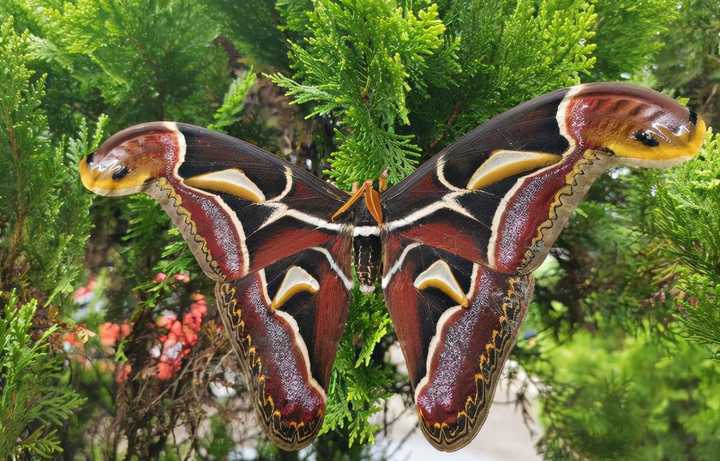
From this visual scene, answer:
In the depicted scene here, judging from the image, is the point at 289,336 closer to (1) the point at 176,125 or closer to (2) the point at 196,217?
(2) the point at 196,217

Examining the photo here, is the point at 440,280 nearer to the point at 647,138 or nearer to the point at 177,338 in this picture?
the point at 647,138

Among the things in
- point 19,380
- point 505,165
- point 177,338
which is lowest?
point 177,338

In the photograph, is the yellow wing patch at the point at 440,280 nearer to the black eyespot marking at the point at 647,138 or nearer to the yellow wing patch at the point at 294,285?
the yellow wing patch at the point at 294,285

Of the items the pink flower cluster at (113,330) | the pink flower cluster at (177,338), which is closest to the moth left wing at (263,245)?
the pink flower cluster at (177,338)

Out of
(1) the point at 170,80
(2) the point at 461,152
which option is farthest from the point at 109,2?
(2) the point at 461,152

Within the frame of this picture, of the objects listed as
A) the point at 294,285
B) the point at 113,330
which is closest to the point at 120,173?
the point at 294,285
